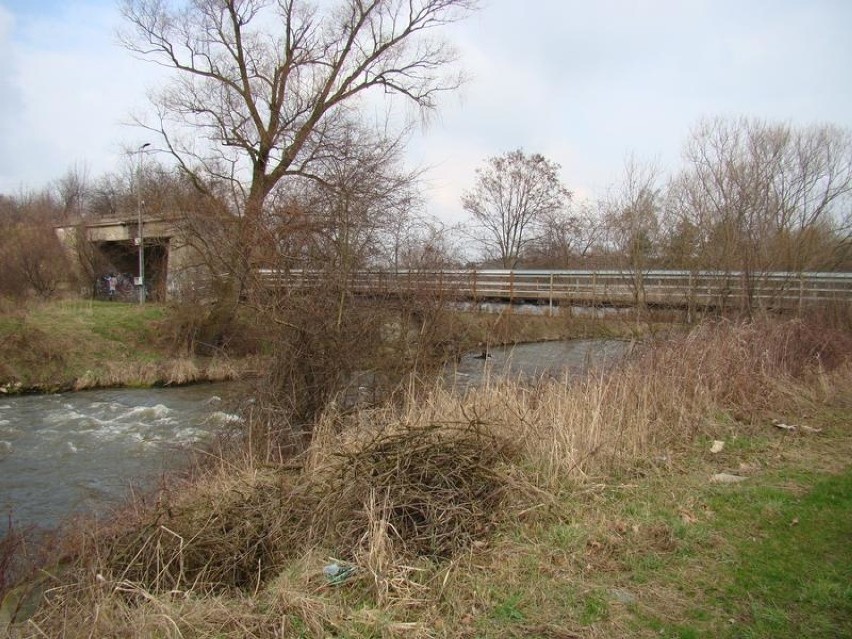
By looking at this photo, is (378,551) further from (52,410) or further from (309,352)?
(52,410)

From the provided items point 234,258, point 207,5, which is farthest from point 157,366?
point 207,5

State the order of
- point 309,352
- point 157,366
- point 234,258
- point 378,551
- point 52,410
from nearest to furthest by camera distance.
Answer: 1. point 378,551
2. point 309,352
3. point 234,258
4. point 52,410
5. point 157,366

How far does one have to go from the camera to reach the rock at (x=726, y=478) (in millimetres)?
5348

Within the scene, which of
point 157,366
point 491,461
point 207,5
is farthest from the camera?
point 207,5

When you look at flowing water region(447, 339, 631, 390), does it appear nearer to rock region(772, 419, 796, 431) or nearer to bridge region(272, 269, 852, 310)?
bridge region(272, 269, 852, 310)

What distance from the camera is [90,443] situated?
10.9 m

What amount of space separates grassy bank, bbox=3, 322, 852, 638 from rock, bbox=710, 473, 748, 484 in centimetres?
4

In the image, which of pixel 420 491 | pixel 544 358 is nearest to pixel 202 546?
pixel 420 491

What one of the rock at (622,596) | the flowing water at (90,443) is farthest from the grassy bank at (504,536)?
the flowing water at (90,443)

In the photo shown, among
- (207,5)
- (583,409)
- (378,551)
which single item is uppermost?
(207,5)

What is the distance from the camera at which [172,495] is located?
20.1ft

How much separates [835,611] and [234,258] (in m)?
9.33

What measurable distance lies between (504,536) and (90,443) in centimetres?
947

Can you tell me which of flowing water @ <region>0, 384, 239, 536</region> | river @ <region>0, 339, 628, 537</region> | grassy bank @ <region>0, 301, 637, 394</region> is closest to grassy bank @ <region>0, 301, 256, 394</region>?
grassy bank @ <region>0, 301, 637, 394</region>
